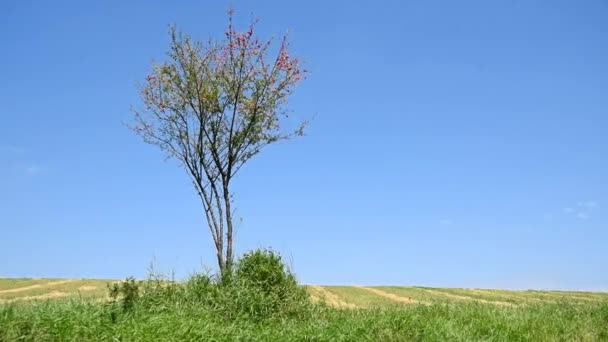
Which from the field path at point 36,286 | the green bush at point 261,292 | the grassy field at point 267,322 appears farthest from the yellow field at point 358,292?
the grassy field at point 267,322

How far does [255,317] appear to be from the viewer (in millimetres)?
14867

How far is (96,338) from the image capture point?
9.75m

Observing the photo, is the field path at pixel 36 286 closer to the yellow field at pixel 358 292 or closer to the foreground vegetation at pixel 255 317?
the yellow field at pixel 358 292

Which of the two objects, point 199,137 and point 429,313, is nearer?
point 429,313

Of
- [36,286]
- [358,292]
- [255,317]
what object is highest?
[36,286]

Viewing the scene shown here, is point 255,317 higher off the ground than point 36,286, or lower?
lower

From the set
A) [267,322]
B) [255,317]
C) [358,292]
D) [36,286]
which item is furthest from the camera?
[358,292]

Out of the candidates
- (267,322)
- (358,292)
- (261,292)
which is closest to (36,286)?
(358,292)

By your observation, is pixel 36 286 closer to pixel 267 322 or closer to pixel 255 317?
pixel 255 317

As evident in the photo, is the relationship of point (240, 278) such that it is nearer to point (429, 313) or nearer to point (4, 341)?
point (429, 313)

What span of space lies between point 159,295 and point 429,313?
252 inches

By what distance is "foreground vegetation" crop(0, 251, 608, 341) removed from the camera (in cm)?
1019

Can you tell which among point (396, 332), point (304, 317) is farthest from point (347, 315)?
point (396, 332)

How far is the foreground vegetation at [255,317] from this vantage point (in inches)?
401
